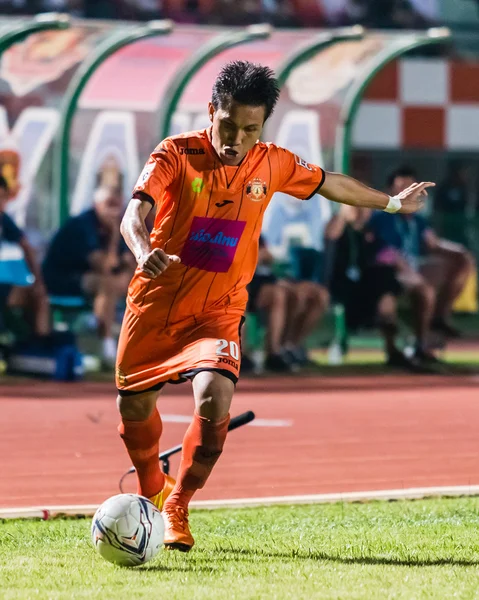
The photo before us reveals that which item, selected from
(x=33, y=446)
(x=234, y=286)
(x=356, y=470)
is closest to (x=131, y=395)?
(x=234, y=286)

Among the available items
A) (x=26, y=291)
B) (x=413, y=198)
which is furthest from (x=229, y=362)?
(x=26, y=291)

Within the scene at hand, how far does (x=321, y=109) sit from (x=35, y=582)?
438 inches

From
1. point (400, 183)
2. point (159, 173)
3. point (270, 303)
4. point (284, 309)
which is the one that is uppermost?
point (159, 173)

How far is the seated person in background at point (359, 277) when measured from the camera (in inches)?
569

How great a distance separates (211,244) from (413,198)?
3.43ft

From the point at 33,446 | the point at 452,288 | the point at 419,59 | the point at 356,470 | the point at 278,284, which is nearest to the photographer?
the point at 356,470

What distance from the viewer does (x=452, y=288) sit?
15.6m

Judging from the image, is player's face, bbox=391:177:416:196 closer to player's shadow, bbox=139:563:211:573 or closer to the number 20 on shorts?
the number 20 on shorts

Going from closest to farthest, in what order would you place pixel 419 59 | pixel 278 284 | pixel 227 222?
pixel 227 222 < pixel 278 284 < pixel 419 59

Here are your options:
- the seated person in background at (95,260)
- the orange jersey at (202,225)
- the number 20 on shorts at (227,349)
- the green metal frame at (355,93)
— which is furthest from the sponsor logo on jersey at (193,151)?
the green metal frame at (355,93)

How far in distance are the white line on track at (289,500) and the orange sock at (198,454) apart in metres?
1.05

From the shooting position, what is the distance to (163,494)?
6367mm

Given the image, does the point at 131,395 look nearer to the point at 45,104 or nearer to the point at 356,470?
the point at 356,470

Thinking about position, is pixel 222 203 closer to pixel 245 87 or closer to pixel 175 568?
pixel 245 87
